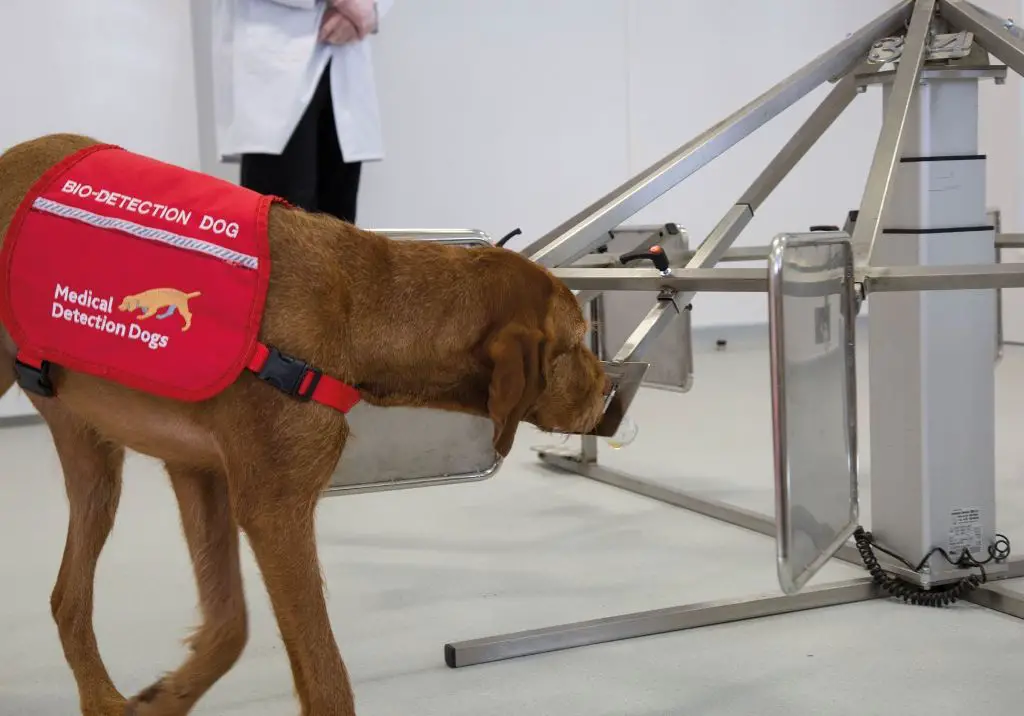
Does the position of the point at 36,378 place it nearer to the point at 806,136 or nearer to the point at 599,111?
the point at 806,136

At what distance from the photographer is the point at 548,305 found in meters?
1.66

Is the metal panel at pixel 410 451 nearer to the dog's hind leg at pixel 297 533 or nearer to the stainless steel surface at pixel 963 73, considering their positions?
the dog's hind leg at pixel 297 533

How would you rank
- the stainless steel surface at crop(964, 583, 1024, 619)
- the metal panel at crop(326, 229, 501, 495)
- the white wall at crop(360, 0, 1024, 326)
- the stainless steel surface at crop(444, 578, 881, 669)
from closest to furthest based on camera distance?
the stainless steel surface at crop(444, 578, 881, 669) → the stainless steel surface at crop(964, 583, 1024, 619) → the metal panel at crop(326, 229, 501, 495) → the white wall at crop(360, 0, 1024, 326)

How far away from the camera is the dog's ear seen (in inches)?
62.7

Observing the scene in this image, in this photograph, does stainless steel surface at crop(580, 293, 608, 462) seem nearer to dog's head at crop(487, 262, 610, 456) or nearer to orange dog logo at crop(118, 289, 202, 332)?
dog's head at crop(487, 262, 610, 456)

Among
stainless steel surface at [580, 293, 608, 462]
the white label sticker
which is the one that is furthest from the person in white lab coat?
the white label sticker

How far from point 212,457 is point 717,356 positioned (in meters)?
5.07

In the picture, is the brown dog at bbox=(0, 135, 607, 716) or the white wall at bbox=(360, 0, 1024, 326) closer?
the brown dog at bbox=(0, 135, 607, 716)

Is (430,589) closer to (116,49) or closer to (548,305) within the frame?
(548,305)

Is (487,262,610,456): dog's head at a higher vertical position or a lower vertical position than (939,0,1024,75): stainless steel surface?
lower

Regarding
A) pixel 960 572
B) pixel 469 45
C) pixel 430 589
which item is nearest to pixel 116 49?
pixel 469 45

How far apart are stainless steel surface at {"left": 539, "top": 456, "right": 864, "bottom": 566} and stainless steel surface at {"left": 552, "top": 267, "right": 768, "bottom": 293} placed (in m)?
0.87

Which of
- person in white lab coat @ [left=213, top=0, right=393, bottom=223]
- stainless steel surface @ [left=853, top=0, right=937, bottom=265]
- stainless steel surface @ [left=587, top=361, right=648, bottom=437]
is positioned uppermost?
person in white lab coat @ [left=213, top=0, right=393, bottom=223]

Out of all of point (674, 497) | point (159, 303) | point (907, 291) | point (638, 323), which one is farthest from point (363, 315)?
point (638, 323)
